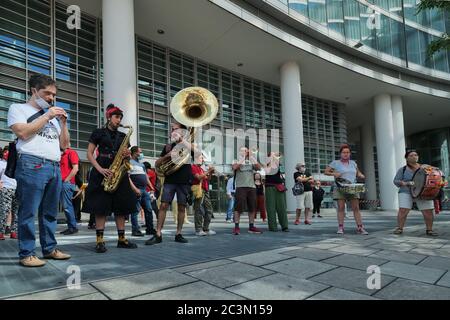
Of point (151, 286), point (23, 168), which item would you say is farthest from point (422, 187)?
point (23, 168)

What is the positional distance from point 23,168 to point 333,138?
25391 mm

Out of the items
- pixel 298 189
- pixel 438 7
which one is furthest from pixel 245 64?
pixel 438 7

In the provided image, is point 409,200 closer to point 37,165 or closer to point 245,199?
point 245,199

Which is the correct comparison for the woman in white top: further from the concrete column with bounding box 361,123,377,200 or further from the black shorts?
the concrete column with bounding box 361,123,377,200

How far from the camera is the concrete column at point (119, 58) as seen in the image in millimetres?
12867

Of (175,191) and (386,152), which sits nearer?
(175,191)

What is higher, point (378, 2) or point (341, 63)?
point (378, 2)

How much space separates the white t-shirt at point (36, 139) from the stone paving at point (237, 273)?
48.5 inches

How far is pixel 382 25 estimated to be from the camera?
929 inches

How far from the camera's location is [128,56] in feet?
43.3

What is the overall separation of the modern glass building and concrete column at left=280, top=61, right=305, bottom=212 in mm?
62

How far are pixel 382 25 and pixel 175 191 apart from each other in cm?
2335

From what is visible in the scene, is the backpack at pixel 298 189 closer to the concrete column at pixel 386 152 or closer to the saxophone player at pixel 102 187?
the saxophone player at pixel 102 187

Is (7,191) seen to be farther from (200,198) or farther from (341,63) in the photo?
(341,63)
